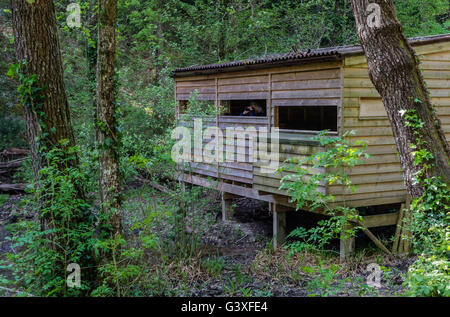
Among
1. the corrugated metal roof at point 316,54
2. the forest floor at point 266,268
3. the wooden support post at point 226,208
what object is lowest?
the forest floor at point 266,268

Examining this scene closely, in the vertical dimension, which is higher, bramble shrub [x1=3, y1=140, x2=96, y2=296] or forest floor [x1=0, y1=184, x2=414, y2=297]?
bramble shrub [x1=3, y1=140, x2=96, y2=296]

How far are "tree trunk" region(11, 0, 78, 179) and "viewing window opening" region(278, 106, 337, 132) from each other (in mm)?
7810

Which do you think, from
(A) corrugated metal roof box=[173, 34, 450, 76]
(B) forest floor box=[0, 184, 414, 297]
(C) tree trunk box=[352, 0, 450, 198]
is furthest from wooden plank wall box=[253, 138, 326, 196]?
(C) tree trunk box=[352, 0, 450, 198]

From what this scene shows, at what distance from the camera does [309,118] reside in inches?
501

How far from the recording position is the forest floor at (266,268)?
21.4ft

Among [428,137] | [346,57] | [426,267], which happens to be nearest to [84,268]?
[426,267]

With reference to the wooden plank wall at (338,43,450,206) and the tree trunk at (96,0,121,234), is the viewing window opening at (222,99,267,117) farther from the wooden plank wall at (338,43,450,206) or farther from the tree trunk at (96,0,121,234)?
the tree trunk at (96,0,121,234)

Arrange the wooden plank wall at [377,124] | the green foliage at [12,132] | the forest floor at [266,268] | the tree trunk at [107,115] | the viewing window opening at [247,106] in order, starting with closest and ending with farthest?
the tree trunk at [107,115]
the forest floor at [266,268]
the wooden plank wall at [377,124]
the viewing window opening at [247,106]
the green foliage at [12,132]

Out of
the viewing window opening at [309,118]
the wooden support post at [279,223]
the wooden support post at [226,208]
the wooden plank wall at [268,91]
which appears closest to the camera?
the wooden plank wall at [268,91]

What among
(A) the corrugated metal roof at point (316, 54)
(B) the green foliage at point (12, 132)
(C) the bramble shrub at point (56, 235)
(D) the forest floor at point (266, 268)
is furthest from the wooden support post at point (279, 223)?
(B) the green foliage at point (12, 132)

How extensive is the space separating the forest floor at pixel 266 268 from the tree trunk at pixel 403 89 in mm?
1456

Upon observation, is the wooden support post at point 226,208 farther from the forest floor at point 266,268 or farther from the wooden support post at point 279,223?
the wooden support post at point 279,223

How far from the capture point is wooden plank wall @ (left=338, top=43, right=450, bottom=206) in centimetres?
776

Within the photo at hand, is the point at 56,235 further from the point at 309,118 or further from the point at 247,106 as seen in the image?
the point at 309,118
